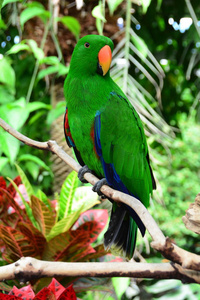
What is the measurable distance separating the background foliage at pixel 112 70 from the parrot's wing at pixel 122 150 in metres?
0.23

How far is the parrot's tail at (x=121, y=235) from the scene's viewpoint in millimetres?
736

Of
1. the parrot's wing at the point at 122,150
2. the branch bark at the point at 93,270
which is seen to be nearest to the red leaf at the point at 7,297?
the branch bark at the point at 93,270

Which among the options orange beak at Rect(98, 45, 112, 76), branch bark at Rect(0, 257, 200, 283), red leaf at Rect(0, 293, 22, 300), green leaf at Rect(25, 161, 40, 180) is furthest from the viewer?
green leaf at Rect(25, 161, 40, 180)

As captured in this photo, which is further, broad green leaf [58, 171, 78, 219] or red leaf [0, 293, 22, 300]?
broad green leaf [58, 171, 78, 219]

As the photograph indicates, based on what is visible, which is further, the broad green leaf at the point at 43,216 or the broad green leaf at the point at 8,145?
the broad green leaf at the point at 8,145

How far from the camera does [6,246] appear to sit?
89 cm

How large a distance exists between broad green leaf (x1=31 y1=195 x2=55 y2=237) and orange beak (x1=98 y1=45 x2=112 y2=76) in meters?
0.36

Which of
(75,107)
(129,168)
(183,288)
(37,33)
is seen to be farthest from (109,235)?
(183,288)

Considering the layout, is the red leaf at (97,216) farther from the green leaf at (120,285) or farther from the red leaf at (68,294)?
the red leaf at (68,294)

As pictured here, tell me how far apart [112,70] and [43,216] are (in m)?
0.60

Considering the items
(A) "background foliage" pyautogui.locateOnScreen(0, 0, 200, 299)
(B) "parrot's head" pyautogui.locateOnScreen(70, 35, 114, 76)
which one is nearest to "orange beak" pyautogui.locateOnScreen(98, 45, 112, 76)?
(B) "parrot's head" pyautogui.locateOnScreen(70, 35, 114, 76)

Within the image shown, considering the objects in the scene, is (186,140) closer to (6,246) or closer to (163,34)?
(163,34)

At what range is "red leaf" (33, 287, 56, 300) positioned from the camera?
2.06 feet

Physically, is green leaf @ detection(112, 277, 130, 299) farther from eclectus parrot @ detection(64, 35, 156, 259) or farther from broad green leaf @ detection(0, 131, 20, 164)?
broad green leaf @ detection(0, 131, 20, 164)
